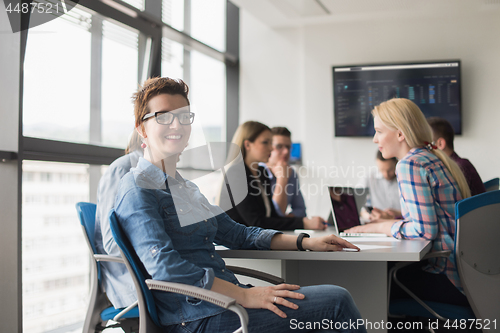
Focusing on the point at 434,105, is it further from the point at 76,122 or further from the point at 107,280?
the point at 107,280

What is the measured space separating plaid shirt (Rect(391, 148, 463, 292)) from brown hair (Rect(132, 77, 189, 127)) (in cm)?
105

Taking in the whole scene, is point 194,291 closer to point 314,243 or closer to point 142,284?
point 142,284

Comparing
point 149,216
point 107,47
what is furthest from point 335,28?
point 149,216

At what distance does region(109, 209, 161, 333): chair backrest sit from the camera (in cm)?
125

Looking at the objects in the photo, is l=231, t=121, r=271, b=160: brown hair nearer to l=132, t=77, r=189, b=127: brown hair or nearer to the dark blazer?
the dark blazer

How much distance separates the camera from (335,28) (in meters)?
4.77

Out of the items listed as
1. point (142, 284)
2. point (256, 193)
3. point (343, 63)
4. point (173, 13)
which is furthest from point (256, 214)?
point (343, 63)

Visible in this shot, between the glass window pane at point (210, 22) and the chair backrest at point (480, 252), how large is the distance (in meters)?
3.38

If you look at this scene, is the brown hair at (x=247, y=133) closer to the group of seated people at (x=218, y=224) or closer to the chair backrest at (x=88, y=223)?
the group of seated people at (x=218, y=224)

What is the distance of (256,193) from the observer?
2.52 metres

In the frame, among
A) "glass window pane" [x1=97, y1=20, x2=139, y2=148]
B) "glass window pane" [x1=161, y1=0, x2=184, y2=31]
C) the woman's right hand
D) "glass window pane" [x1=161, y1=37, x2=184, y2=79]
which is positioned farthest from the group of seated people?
"glass window pane" [x1=161, y1=0, x2=184, y2=31]

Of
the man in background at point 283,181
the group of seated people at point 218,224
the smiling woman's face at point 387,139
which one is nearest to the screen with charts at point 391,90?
the man in background at point 283,181

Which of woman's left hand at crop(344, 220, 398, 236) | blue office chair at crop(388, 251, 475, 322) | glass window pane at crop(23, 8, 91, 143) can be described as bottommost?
blue office chair at crop(388, 251, 475, 322)

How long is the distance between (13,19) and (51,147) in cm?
77
